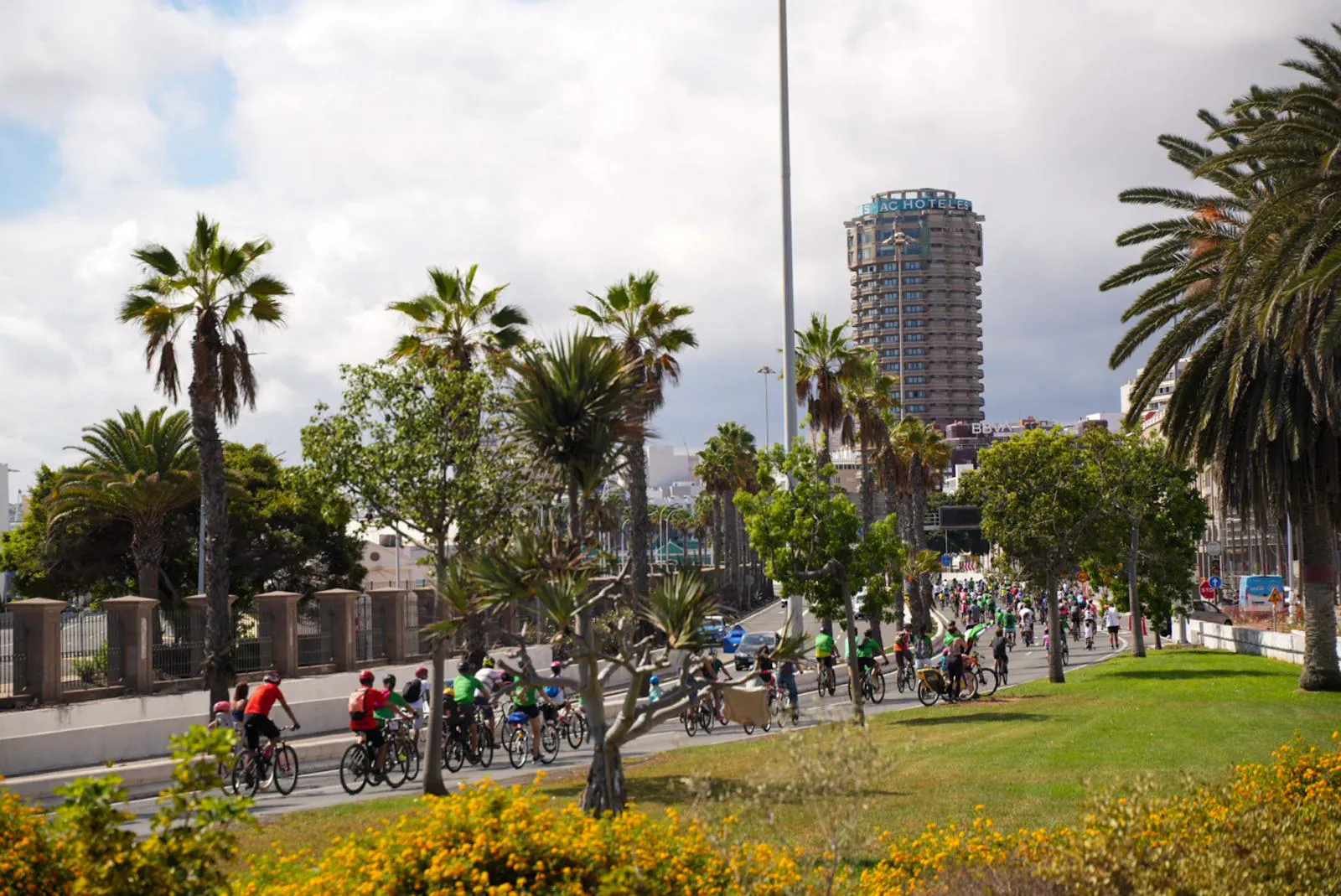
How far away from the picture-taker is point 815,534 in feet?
86.1

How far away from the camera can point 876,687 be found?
105 feet

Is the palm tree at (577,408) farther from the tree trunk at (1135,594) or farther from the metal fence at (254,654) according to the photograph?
the tree trunk at (1135,594)

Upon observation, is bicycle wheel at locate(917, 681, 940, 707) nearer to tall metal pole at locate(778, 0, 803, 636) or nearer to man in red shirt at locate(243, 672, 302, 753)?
tall metal pole at locate(778, 0, 803, 636)

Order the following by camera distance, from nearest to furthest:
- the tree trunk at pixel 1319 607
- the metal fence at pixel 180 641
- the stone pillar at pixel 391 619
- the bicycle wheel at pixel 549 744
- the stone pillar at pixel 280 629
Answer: the bicycle wheel at pixel 549 744
the tree trunk at pixel 1319 607
the metal fence at pixel 180 641
the stone pillar at pixel 280 629
the stone pillar at pixel 391 619

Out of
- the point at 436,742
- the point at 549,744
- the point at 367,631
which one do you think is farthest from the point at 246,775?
the point at 367,631

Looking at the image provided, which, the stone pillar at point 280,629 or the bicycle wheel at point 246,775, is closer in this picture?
the bicycle wheel at point 246,775

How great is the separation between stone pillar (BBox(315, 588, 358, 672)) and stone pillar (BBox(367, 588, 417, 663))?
1.89 m

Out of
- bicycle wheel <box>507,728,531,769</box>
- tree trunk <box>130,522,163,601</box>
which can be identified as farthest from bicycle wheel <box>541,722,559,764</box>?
tree trunk <box>130,522,163,601</box>

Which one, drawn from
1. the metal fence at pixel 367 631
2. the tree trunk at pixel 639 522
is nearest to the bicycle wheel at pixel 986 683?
the tree trunk at pixel 639 522

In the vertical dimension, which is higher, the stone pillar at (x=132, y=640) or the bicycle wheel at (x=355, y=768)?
the stone pillar at (x=132, y=640)

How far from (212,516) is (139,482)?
1920cm

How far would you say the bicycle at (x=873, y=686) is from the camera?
102 feet

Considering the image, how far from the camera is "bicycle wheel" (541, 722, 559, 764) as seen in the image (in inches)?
952

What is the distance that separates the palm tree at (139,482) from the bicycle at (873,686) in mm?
25151
